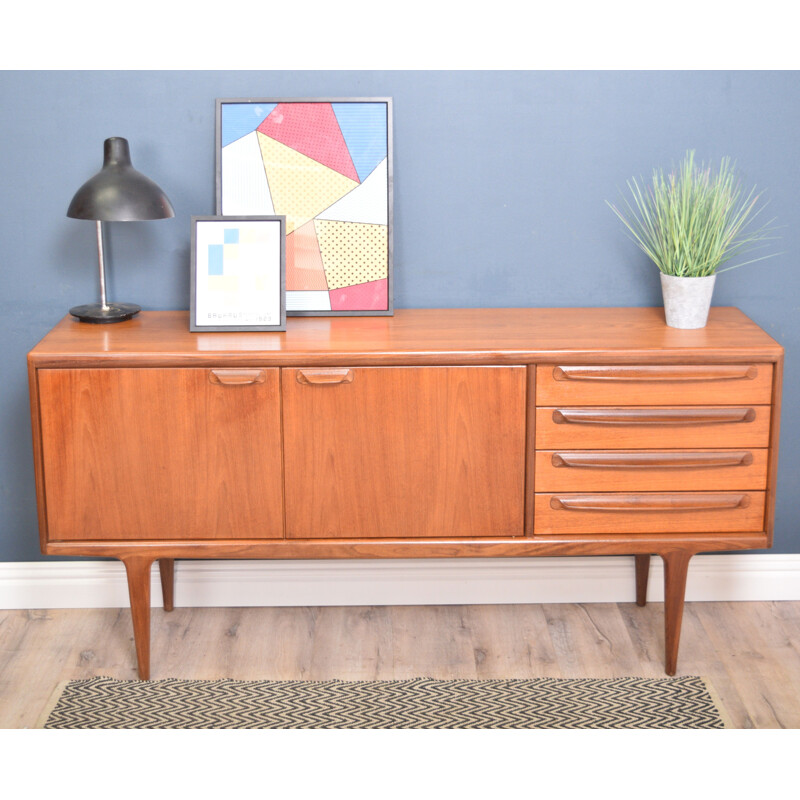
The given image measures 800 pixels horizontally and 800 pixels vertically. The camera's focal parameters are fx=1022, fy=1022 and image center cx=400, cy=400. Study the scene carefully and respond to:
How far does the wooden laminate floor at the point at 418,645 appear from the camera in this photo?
256 cm

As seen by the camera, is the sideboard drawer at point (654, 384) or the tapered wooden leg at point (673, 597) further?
the tapered wooden leg at point (673, 597)

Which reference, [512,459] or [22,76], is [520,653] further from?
[22,76]

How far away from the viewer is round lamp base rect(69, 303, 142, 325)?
2537 mm

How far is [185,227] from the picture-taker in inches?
105

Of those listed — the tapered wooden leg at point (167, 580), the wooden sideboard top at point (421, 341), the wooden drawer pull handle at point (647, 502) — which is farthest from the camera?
the tapered wooden leg at point (167, 580)

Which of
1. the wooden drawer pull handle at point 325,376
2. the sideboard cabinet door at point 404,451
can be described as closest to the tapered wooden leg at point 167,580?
the sideboard cabinet door at point 404,451

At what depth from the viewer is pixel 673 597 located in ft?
8.23

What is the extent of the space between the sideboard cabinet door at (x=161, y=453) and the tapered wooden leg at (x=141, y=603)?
0.08m

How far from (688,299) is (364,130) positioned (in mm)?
910

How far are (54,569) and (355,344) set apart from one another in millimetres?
1189

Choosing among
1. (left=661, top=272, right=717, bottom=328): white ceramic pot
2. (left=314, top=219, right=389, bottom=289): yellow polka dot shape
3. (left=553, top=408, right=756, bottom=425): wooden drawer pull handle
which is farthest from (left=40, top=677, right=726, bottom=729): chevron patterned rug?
(left=314, top=219, right=389, bottom=289): yellow polka dot shape

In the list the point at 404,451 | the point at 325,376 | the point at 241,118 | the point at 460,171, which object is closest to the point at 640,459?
the point at 404,451

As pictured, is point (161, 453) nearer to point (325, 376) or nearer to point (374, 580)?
point (325, 376)

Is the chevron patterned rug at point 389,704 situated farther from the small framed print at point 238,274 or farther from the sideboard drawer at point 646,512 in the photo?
the small framed print at point 238,274
